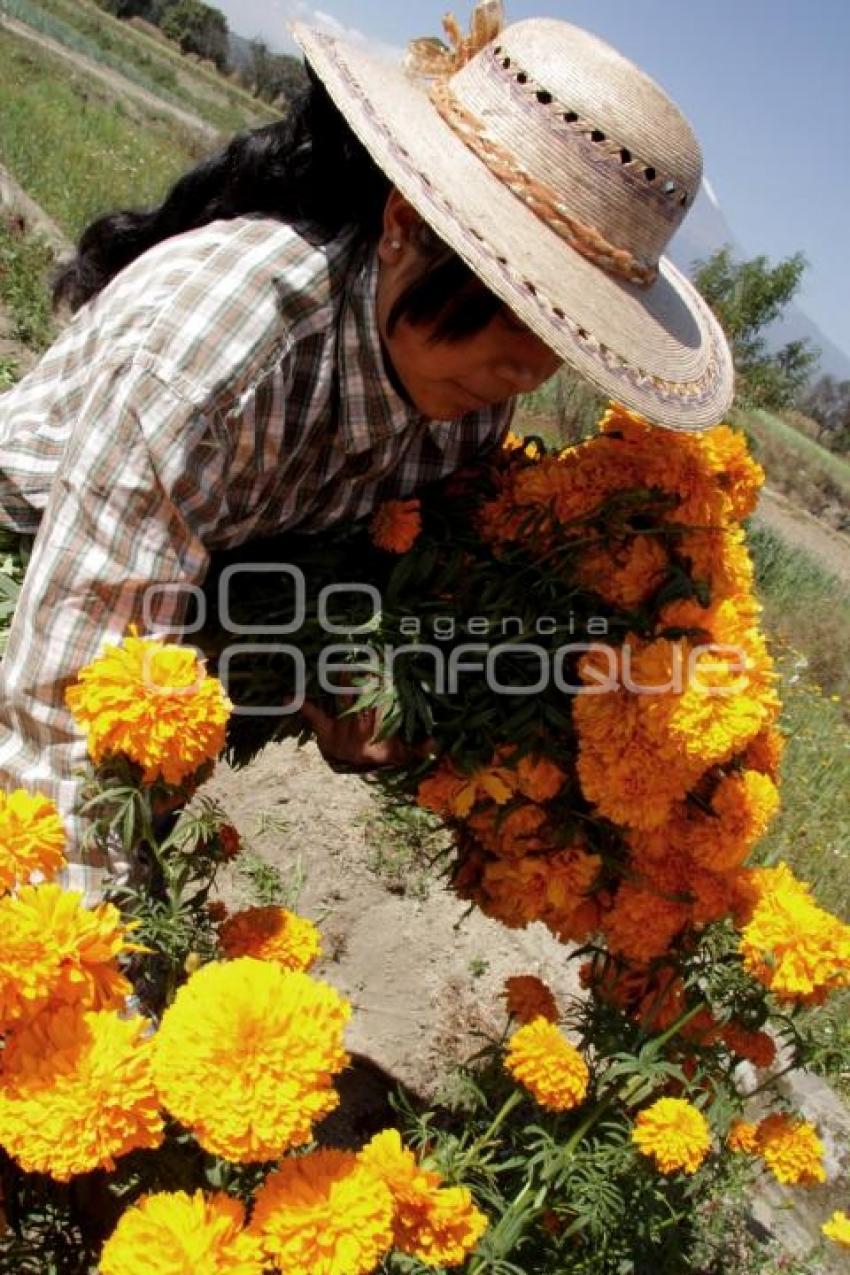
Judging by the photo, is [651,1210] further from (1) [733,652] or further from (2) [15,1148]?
(2) [15,1148]

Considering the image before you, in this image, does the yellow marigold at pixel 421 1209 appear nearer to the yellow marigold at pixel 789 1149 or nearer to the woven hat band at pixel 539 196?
the yellow marigold at pixel 789 1149

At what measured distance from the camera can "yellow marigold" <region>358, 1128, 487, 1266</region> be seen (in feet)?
3.79

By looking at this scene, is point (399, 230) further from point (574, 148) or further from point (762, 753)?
point (762, 753)

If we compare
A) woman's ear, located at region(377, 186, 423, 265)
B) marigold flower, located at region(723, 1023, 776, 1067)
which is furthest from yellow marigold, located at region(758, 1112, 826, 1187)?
woman's ear, located at region(377, 186, 423, 265)

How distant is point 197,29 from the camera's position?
5069 centimetres

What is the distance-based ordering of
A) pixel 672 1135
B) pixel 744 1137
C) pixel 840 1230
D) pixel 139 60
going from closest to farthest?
pixel 672 1135, pixel 744 1137, pixel 840 1230, pixel 139 60

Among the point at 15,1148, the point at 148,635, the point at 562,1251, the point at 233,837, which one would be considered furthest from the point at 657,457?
the point at 562,1251

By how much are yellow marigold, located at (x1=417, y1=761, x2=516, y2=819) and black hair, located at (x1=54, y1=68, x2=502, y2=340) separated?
2.19 feet

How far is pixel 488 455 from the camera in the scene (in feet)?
5.96

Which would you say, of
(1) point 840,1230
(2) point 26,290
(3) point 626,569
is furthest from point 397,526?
(2) point 26,290

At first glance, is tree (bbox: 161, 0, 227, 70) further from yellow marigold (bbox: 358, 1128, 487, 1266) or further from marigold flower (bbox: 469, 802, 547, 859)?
yellow marigold (bbox: 358, 1128, 487, 1266)

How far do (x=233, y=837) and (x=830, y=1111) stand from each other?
92.2 inches

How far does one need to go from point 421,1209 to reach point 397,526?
3.11ft

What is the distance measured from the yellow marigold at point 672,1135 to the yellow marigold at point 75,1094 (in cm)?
78
